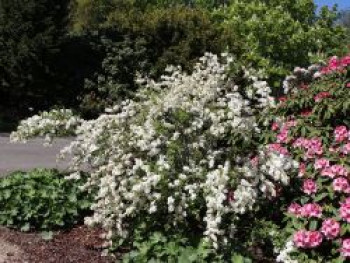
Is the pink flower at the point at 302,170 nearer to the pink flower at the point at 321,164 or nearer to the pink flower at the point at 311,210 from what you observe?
the pink flower at the point at 321,164

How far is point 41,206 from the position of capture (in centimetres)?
608

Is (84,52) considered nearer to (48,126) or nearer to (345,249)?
(48,126)

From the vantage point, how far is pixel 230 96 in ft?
17.7

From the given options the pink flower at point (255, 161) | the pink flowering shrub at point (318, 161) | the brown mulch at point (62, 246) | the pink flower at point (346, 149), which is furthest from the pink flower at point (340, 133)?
the brown mulch at point (62, 246)

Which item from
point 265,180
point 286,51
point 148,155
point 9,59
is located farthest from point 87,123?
point 286,51

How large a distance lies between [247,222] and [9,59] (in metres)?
15.9

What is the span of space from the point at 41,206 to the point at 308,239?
258 cm

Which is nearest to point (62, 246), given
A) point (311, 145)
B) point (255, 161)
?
point (255, 161)

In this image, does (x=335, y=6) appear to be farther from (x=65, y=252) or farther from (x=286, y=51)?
(x=65, y=252)

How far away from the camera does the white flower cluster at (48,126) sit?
20.1 feet

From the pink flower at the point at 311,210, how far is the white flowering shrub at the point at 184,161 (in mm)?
265

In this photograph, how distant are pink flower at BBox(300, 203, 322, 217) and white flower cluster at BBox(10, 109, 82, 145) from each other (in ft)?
7.72

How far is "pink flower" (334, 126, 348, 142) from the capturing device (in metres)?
5.24

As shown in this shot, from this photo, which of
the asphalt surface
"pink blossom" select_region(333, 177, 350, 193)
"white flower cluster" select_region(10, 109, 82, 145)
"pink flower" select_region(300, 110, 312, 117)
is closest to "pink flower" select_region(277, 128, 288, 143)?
"pink flower" select_region(300, 110, 312, 117)
